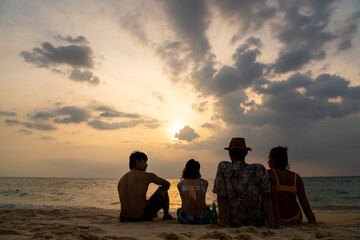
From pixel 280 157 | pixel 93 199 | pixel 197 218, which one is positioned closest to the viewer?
pixel 280 157

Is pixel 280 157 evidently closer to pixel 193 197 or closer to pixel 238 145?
pixel 238 145

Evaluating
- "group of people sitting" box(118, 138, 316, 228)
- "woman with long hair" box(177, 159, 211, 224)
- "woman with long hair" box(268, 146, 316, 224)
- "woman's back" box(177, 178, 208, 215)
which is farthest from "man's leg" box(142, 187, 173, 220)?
"woman with long hair" box(268, 146, 316, 224)

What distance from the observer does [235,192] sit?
15.1 feet

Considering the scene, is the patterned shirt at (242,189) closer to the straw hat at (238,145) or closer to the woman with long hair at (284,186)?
the straw hat at (238,145)

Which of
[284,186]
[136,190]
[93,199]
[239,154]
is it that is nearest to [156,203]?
[136,190]

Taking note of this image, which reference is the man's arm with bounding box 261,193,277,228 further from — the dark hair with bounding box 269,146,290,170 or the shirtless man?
the shirtless man

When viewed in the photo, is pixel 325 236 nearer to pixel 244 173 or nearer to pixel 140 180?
pixel 244 173

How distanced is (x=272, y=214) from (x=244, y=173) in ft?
3.09

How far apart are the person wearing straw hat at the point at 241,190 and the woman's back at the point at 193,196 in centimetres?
122

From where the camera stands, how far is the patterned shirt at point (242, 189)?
14.8 feet

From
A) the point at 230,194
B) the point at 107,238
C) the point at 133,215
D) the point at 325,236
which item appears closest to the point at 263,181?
the point at 230,194

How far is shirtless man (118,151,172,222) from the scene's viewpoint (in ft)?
20.0

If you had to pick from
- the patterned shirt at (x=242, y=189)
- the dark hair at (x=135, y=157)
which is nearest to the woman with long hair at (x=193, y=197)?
the dark hair at (x=135, y=157)

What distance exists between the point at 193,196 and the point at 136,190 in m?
1.42
